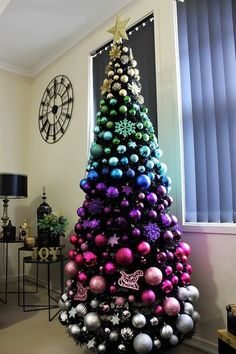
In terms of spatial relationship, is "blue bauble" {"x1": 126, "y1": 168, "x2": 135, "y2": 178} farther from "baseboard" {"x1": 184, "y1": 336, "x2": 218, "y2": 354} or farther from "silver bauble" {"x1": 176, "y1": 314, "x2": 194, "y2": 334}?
"baseboard" {"x1": 184, "y1": 336, "x2": 218, "y2": 354}

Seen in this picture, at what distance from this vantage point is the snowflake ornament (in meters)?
1.82

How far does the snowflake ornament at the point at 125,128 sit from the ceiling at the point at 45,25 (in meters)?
1.56

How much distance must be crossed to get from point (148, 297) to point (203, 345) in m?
0.72

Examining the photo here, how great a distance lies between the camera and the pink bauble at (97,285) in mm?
1652

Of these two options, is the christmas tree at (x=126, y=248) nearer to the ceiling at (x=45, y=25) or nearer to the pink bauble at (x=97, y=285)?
the pink bauble at (x=97, y=285)

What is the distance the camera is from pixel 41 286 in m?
3.55

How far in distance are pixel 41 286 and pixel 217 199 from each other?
2.52m

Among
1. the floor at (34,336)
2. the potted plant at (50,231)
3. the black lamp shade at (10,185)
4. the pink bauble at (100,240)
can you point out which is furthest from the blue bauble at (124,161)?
the black lamp shade at (10,185)

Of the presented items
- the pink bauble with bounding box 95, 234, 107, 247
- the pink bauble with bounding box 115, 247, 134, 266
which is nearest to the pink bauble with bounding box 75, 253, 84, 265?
the pink bauble with bounding box 95, 234, 107, 247

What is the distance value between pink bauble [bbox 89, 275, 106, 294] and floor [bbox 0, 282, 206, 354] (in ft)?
1.83

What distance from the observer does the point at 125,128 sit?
6.01ft

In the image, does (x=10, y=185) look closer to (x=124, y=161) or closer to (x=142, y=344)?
(x=124, y=161)

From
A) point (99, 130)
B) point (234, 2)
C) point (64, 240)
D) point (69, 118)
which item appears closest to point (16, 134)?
point (69, 118)

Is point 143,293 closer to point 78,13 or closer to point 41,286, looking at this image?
point 41,286
